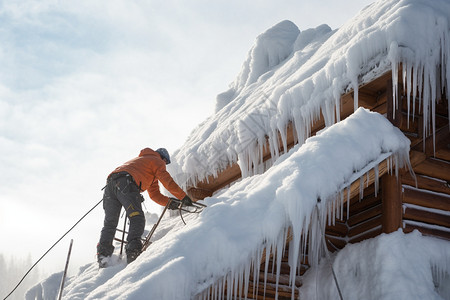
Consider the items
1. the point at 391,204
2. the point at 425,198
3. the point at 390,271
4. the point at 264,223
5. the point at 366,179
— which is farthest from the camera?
the point at 425,198

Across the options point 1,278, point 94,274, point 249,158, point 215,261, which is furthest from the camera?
point 1,278

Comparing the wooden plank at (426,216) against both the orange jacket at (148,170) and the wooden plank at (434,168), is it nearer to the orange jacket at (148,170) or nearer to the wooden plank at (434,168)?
the wooden plank at (434,168)

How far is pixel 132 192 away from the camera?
5.50 m

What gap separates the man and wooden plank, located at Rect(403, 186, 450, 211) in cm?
254

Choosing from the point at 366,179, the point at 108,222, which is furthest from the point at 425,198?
the point at 108,222

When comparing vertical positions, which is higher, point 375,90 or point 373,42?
point 373,42

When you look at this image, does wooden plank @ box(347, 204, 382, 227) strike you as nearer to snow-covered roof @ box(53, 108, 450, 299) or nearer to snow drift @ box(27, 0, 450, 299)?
snow drift @ box(27, 0, 450, 299)

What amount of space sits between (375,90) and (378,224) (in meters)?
1.56

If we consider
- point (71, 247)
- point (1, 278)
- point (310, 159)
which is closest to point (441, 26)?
point (310, 159)

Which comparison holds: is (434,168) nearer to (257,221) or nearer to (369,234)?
(369,234)

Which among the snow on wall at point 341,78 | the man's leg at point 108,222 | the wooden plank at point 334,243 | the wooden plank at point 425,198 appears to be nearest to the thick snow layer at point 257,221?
the snow on wall at point 341,78

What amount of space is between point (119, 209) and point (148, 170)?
2.12 ft

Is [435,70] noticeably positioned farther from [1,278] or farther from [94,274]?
[1,278]

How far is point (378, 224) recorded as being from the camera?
530 centimetres
